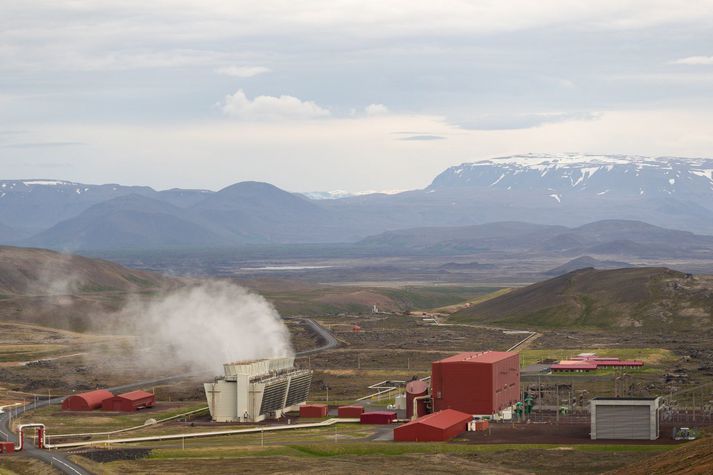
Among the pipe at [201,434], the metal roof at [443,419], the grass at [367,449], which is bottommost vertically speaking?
Answer: the pipe at [201,434]

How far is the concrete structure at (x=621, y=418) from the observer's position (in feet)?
319

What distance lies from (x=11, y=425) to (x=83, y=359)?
59.4m

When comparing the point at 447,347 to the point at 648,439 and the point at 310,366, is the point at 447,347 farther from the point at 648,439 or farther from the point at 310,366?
the point at 648,439

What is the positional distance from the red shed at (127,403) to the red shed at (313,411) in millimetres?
17176

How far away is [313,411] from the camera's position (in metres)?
118

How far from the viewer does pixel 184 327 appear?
604ft

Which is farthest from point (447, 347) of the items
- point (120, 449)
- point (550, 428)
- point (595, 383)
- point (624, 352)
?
point (120, 449)

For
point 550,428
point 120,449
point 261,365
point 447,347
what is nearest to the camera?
point 120,449

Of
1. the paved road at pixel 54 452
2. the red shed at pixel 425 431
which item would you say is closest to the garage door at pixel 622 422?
the red shed at pixel 425 431

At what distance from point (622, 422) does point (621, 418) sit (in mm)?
312

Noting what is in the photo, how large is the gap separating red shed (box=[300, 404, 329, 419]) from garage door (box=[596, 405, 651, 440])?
2849cm

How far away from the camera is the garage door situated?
97500 mm

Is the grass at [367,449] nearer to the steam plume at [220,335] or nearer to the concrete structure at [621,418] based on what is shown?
the concrete structure at [621,418]

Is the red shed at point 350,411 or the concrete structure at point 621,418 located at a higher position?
the concrete structure at point 621,418
